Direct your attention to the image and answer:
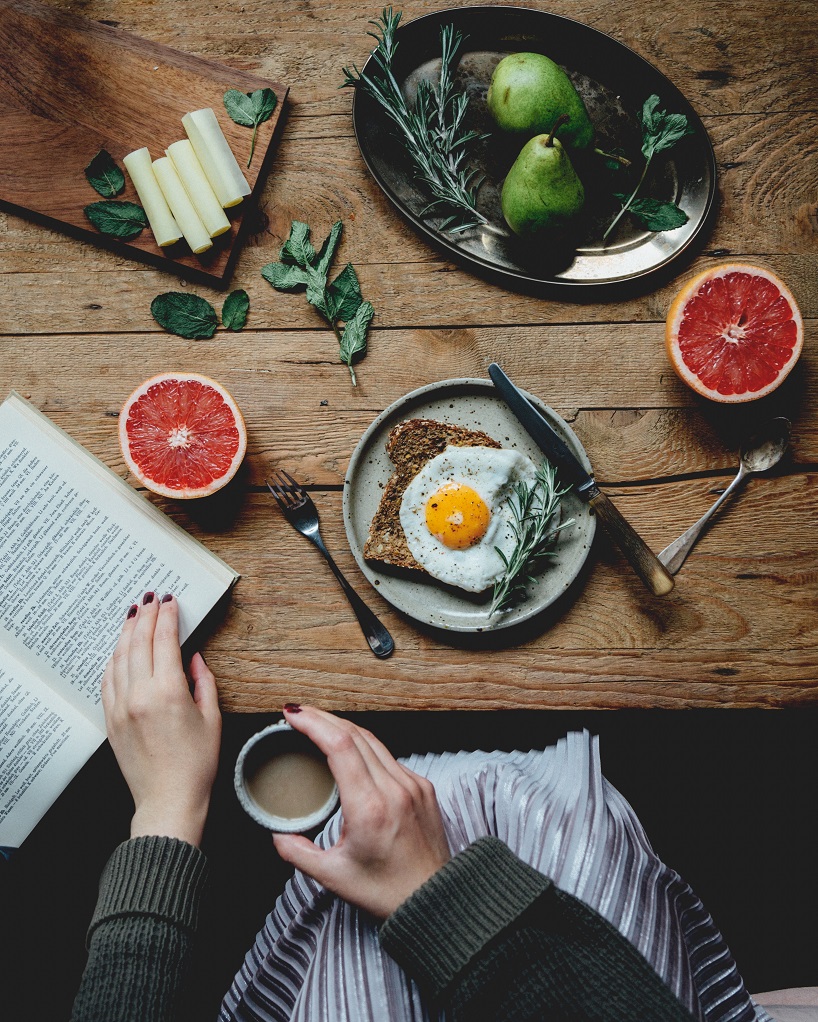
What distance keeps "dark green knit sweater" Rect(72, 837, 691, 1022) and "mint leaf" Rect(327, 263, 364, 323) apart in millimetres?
1070

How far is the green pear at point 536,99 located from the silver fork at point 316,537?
863 mm

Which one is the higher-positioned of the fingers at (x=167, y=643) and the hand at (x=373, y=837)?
the fingers at (x=167, y=643)

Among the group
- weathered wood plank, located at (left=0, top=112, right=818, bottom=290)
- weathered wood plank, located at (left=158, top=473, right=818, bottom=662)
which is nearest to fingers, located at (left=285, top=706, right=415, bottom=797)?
weathered wood plank, located at (left=158, top=473, right=818, bottom=662)

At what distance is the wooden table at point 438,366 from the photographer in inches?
56.6

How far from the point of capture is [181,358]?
1.48 metres

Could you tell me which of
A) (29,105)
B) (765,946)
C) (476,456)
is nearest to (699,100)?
(476,456)

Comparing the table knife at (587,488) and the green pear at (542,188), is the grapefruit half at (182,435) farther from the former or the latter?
the green pear at (542,188)

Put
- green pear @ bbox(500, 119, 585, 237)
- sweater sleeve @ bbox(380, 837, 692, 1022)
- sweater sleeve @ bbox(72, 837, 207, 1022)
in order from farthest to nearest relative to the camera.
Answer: green pear @ bbox(500, 119, 585, 237) → sweater sleeve @ bbox(72, 837, 207, 1022) → sweater sleeve @ bbox(380, 837, 692, 1022)

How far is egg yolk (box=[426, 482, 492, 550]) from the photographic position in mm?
1401

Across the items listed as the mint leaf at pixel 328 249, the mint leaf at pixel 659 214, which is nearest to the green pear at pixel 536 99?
the mint leaf at pixel 659 214

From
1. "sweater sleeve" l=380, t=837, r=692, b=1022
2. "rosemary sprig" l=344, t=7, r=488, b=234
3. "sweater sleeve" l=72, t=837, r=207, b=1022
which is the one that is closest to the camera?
"sweater sleeve" l=380, t=837, r=692, b=1022

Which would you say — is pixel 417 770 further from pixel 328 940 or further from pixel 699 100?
pixel 699 100

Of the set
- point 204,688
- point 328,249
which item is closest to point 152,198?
point 328,249

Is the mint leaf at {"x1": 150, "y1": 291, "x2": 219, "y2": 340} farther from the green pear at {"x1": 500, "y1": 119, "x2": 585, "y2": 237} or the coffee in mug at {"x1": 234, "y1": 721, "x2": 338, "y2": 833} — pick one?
the coffee in mug at {"x1": 234, "y1": 721, "x2": 338, "y2": 833}
